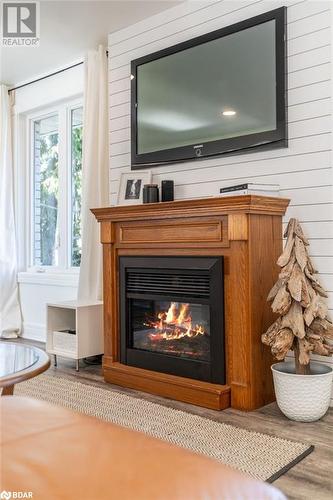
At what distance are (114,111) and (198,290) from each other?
5.82 feet

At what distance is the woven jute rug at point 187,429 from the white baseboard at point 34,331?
1.70 m

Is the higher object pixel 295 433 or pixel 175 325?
pixel 175 325

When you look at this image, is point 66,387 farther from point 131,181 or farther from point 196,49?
point 196,49

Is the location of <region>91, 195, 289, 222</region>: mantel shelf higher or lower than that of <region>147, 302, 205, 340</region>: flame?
higher

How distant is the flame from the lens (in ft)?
9.71

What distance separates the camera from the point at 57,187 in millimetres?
4871

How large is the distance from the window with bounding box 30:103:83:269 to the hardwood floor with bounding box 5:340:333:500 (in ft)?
5.59

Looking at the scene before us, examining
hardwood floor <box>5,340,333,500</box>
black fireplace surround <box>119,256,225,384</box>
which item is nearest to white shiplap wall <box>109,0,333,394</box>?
hardwood floor <box>5,340,333,500</box>

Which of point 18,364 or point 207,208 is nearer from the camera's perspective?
point 18,364

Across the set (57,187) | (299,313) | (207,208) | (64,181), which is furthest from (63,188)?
(299,313)

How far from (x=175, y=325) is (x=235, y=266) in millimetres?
661

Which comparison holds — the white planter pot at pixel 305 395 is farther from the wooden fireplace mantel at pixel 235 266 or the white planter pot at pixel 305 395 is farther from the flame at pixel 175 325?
the flame at pixel 175 325

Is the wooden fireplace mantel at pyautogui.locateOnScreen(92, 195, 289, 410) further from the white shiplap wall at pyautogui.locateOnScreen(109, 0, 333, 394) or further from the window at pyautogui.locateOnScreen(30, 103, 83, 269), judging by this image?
the window at pyautogui.locateOnScreen(30, 103, 83, 269)

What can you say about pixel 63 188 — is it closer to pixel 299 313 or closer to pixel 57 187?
pixel 57 187
